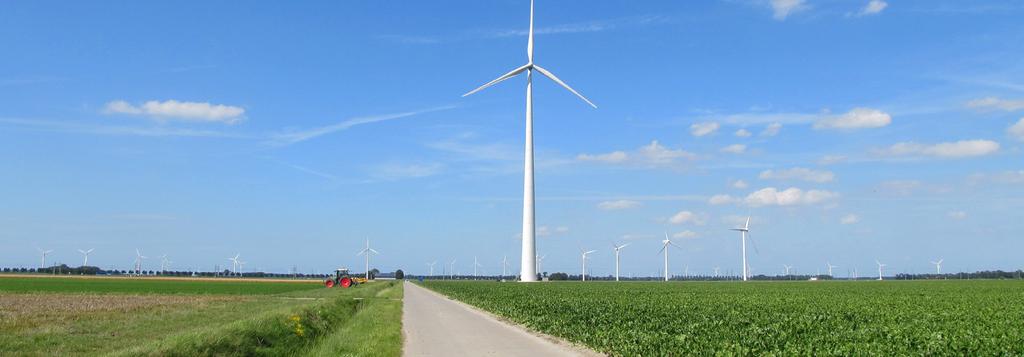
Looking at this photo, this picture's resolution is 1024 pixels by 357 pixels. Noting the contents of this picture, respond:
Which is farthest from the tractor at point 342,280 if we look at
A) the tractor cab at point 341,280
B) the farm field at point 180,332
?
the farm field at point 180,332

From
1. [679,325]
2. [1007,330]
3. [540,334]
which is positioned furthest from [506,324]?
[1007,330]

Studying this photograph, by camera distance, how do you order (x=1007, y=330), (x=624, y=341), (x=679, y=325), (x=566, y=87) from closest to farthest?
(x=624, y=341)
(x=1007, y=330)
(x=679, y=325)
(x=566, y=87)

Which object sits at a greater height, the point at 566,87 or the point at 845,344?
the point at 566,87

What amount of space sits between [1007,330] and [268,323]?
79.8 ft

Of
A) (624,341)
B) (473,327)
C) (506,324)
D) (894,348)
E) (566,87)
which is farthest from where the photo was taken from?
(566,87)

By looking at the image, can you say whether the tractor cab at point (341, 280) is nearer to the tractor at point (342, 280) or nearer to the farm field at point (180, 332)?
the tractor at point (342, 280)

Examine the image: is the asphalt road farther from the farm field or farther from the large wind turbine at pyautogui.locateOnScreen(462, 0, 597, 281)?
the large wind turbine at pyautogui.locateOnScreen(462, 0, 597, 281)

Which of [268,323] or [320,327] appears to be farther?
[320,327]

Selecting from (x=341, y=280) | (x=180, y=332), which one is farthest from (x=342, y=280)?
(x=180, y=332)

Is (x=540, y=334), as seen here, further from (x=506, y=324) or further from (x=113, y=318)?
(x=113, y=318)

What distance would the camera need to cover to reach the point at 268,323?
2825 centimetres

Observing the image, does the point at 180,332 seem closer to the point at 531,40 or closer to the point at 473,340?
the point at 473,340

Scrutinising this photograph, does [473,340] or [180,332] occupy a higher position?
[180,332]

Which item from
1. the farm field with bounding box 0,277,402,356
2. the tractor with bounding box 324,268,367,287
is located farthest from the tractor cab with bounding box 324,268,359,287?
the farm field with bounding box 0,277,402,356
